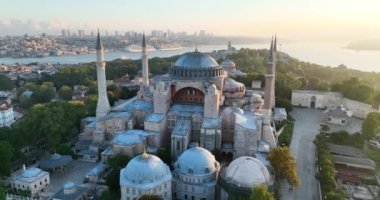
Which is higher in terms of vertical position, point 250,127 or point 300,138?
point 250,127

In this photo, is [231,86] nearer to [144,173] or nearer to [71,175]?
[144,173]


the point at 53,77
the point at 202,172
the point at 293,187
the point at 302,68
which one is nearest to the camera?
the point at 202,172

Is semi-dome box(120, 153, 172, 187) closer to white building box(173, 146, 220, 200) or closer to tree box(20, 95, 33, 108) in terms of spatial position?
white building box(173, 146, 220, 200)

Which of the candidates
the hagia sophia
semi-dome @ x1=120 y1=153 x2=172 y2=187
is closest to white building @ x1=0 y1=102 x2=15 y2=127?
the hagia sophia

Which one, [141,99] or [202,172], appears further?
[141,99]

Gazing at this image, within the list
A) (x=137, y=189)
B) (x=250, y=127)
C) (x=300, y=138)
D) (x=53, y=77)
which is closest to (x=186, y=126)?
(x=250, y=127)

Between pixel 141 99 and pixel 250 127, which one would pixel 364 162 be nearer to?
pixel 250 127

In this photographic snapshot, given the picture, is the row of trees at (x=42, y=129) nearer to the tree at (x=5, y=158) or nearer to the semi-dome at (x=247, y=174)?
the tree at (x=5, y=158)

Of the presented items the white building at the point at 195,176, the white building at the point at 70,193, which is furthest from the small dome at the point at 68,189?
the white building at the point at 195,176
